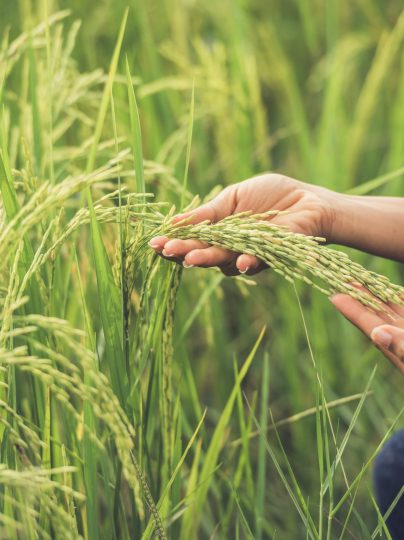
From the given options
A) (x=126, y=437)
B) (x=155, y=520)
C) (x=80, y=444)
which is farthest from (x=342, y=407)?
(x=126, y=437)

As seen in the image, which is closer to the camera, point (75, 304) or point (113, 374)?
point (113, 374)

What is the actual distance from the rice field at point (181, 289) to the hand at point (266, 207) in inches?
2.3

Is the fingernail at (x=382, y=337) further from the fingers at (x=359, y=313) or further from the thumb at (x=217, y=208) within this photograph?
the thumb at (x=217, y=208)

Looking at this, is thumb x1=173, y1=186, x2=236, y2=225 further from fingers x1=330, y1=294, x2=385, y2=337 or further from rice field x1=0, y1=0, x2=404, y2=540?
fingers x1=330, y1=294, x2=385, y2=337

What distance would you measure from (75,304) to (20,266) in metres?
0.65

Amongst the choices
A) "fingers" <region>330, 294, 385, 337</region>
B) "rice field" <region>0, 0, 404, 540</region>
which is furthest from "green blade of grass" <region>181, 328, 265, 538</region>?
"fingers" <region>330, 294, 385, 337</region>

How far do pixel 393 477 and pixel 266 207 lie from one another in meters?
0.61

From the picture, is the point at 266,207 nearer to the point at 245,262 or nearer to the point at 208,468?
the point at 245,262

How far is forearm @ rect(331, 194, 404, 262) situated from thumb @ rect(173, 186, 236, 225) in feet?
0.68

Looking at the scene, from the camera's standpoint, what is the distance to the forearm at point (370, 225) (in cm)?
162

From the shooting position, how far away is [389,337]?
1311 mm

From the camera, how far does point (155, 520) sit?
1.24 m

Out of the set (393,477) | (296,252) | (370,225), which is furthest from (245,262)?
(393,477)

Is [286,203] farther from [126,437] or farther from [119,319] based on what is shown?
[126,437]
